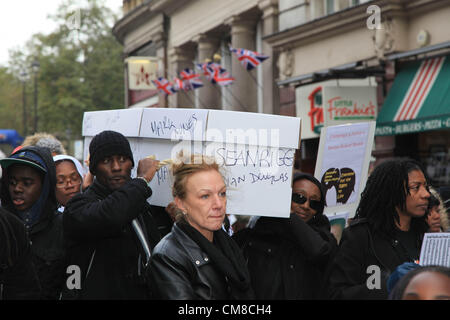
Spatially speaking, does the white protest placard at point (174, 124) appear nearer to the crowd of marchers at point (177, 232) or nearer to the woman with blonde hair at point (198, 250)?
the crowd of marchers at point (177, 232)

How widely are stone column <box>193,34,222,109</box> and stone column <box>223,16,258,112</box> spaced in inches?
105

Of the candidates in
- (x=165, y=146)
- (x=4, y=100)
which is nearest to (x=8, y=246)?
(x=165, y=146)

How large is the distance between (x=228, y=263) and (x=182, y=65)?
26.6m

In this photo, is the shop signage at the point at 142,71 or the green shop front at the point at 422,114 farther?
the shop signage at the point at 142,71

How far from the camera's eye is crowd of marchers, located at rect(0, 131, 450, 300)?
3.52m

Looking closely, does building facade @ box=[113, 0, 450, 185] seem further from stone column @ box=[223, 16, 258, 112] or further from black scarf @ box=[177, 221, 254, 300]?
black scarf @ box=[177, 221, 254, 300]

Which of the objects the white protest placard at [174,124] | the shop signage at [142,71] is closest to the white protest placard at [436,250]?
the white protest placard at [174,124]

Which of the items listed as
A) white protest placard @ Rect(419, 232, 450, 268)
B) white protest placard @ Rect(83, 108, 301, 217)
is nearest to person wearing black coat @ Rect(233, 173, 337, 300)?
white protest placard @ Rect(83, 108, 301, 217)

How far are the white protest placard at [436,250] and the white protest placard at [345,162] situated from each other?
6.23ft

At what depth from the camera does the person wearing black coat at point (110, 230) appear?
3943 mm

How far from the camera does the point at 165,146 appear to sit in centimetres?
447

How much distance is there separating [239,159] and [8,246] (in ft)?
4.34
